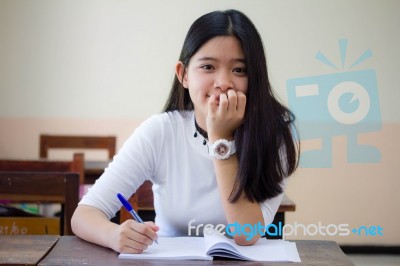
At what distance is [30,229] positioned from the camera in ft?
5.43

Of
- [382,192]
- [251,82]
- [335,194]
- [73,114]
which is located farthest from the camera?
[73,114]

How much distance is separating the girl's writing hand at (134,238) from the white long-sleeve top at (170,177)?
0.64 ft

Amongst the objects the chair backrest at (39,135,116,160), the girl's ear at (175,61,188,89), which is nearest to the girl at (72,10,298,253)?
the girl's ear at (175,61,188,89)

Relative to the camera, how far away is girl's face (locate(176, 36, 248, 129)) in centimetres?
121

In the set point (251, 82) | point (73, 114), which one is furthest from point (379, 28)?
point (73, 114)

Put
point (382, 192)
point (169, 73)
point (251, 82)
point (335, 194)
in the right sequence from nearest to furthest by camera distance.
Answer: point (251, 82) → point (382, 192) → point (335, 194) → point (169, 73)

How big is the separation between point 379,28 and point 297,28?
1.04 ft

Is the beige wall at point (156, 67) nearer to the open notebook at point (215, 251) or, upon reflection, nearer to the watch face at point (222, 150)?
the watch face at point (222, 150)

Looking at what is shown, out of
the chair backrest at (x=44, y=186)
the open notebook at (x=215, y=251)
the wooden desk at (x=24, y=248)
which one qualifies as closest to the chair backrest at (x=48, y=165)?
the chair backrest at (x=44, y=186)

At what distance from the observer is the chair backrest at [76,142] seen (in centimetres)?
335

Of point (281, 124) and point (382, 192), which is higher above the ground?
point (281, 124)

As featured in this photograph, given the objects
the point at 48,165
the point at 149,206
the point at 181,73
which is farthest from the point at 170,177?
the point at 48,165

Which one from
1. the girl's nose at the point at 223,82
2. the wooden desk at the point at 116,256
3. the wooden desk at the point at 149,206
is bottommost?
the wooden desk at the point at 116,256

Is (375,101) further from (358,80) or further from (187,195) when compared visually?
(187,195)
